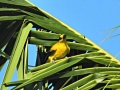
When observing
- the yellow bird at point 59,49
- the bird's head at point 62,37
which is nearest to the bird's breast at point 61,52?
the yellow bird at point 59,49

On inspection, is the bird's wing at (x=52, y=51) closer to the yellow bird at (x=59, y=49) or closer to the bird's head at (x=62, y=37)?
the yellow bird at (x=59, y=49)

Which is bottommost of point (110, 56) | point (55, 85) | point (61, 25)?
point (55, 85)

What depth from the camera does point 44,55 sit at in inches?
99.0

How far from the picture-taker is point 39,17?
2.43 metres

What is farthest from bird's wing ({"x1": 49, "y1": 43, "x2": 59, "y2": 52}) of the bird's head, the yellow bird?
the bird's head

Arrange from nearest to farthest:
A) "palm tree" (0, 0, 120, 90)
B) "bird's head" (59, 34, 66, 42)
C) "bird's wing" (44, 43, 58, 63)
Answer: "palm tree" (0, 0, 120, 90)
"bird's head" (59, 34, 66, 42)
"bird's wing" (44, 43, 58, 63)

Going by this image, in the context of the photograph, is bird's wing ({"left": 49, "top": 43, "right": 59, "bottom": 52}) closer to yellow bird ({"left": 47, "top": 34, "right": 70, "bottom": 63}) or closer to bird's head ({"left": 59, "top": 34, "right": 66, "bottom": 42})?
yellow bird ({"left": 47, "top": 34, "right": 70, "bottom": 63})

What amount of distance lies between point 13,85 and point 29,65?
295 mm

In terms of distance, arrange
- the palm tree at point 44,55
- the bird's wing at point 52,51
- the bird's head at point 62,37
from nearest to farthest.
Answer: the palm tree at point 44,55 < the bird's head at point 62,37 < the bird's wing at point 52,51

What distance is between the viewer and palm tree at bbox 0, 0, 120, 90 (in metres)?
2.02

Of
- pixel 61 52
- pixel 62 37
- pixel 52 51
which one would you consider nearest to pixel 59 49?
pixel 61 52

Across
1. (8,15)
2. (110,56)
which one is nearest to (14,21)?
(8,15)

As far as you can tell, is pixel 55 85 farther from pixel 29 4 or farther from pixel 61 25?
pixel 29 4

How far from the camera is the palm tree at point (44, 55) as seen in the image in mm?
2018
